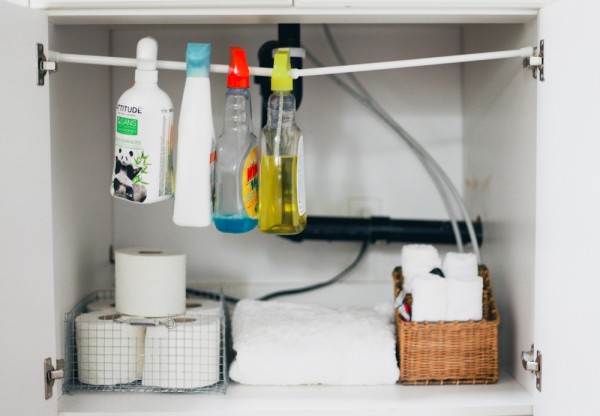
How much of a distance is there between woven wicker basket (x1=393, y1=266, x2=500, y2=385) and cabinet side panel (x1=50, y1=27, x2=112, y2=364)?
0.57m

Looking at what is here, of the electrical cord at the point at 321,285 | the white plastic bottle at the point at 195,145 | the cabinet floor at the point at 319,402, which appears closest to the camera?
the white plastic bottle at the point at 195,145

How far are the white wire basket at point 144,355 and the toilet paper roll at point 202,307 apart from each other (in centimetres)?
3

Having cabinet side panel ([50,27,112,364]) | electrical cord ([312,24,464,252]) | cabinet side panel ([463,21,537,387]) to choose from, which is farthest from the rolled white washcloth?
cabinet side panel ([50,27,112,364])

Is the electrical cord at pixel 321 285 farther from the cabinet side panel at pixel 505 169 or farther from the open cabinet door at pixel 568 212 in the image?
the open cabinet door at pixel 568 212

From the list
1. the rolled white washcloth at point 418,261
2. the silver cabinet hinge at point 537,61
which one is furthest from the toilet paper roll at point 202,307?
the silver cabinet hinge at point 537,61

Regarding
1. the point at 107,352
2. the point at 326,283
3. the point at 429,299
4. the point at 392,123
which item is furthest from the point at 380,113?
the point at 107,352

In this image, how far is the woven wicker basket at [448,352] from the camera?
1309mm

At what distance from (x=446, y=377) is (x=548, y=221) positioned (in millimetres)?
344

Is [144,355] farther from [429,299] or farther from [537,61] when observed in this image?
[537,61]

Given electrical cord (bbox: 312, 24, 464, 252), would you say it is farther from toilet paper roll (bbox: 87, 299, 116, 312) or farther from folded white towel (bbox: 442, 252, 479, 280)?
toilet paper roll (bbox: 87, 299, 116, 312)

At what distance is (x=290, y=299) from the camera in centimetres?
170

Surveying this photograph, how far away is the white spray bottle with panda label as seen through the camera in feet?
3.71

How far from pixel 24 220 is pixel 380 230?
0.76 meters

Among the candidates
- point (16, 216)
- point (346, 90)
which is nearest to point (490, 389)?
point (346, 90)
